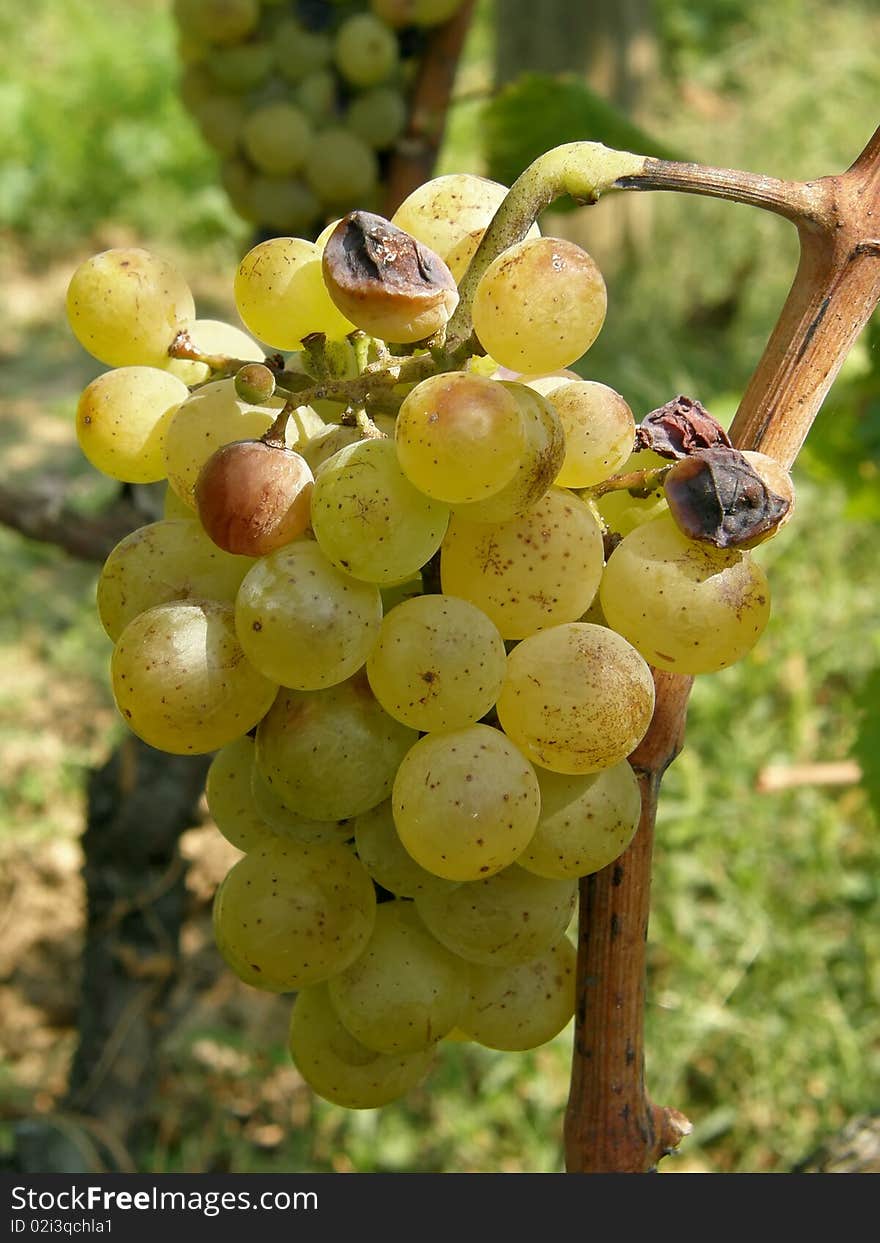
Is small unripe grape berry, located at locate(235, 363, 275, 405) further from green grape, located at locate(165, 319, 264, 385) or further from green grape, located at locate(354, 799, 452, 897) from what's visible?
green grape, located at locate(354, 799, 452, 897)

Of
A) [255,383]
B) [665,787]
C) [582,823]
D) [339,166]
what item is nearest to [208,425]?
[255,383]

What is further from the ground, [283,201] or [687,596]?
[687,596]

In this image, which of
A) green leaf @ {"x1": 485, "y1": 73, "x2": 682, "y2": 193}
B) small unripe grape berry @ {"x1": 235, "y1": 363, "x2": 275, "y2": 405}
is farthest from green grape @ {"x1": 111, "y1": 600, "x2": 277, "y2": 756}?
green leaf @ {"x1": 485, "y1": 73, "x2": 682, "y2": 193}

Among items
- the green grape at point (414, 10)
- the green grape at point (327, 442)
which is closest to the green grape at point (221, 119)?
the green grape at point (414, 10)

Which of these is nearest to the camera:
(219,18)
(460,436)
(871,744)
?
(460,436)

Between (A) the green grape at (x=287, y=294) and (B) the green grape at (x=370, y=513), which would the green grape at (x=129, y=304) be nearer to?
(A) the green grape at (x=287, y=294)

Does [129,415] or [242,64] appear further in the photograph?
[242,64]

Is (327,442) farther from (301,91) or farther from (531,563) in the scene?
(301,91)
